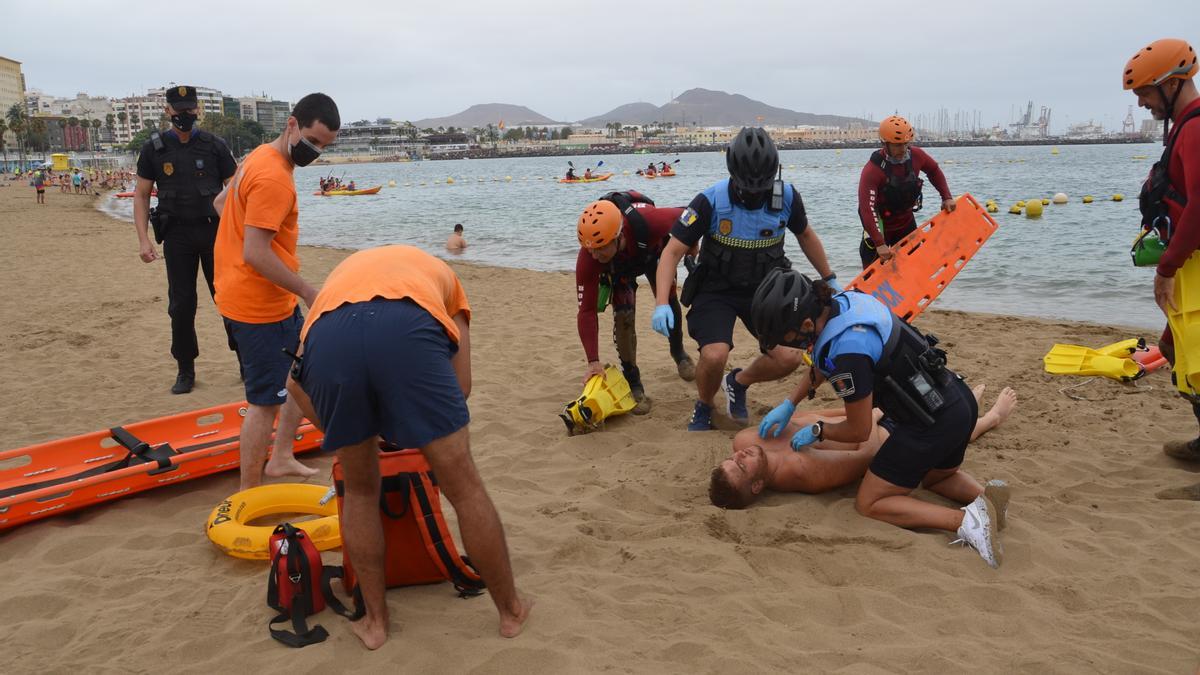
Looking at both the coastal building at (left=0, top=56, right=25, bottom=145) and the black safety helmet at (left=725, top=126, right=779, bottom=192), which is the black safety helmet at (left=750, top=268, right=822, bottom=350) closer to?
the black safety helmet at (left=725, top=126, right=779, bottom=192)

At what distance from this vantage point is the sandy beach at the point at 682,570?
9.78 ft

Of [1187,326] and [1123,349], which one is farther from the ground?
[1187,326]

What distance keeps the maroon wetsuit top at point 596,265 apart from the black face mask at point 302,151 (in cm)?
222

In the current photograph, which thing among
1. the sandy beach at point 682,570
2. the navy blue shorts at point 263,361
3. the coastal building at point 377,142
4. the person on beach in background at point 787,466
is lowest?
the sandy beach at point 682,570

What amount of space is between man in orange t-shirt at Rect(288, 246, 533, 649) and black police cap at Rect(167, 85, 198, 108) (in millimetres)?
4077

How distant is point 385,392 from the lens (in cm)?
270

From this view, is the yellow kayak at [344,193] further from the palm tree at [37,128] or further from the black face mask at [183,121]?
the palm tree at [37,128]

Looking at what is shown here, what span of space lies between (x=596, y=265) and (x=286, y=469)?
2562mm

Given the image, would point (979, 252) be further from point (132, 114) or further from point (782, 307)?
point (132, 114)

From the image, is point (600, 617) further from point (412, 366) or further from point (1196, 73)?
point (1196, 73)

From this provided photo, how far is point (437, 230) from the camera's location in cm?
2514

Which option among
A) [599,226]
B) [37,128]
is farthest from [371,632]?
[37,128]

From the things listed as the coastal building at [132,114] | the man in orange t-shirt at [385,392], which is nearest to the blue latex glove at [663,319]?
the man in orange t-shirt at [385,392]

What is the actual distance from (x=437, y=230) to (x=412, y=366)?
76.1 ft
